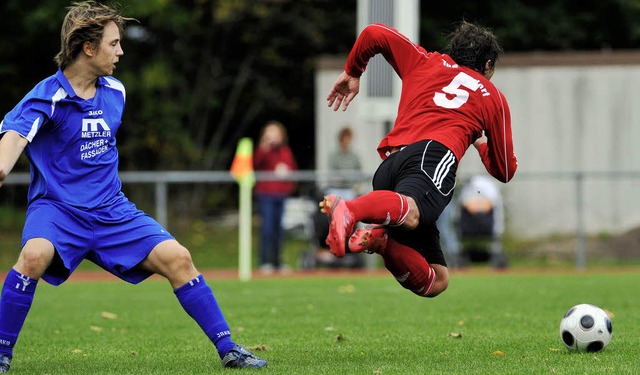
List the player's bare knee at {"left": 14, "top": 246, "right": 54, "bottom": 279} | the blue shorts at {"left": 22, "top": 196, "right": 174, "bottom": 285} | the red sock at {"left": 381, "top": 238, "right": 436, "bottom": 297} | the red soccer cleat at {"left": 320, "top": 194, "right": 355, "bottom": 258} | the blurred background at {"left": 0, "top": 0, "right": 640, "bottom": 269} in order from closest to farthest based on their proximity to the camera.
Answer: the red soccer cleat at {"left": 320, "top": 194, "right": 355, "bottom": 258}, the player's bare knee at {"left": 14, "top": 246, "right": 54, "bottom": 279}, the blue shorts at {"left": 22, "top": 196, "right": 174, "bottom": 285}, the red sock at {"left": 381, "top": 238, "right": 436, "bottom": 297}, the blurred background at {"left": 0, "top": 0, "right": 640, "bottom": 269}

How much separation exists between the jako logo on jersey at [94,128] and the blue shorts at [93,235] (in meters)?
0.40

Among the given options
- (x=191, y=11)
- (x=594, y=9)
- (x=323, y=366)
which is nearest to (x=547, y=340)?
(x=323, y=366)

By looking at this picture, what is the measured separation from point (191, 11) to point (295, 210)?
804 cm

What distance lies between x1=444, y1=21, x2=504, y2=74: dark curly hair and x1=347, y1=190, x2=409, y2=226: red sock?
111cm

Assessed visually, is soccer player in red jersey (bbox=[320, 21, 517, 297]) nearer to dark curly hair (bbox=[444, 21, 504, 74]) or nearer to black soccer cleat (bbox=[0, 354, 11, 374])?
dark curly hair (bbox=[444, 21, 504, 74])

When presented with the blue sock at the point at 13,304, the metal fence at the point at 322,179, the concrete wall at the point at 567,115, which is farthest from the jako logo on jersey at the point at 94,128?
the concrete wall at the point at 567,115

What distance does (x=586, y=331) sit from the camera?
703 cm

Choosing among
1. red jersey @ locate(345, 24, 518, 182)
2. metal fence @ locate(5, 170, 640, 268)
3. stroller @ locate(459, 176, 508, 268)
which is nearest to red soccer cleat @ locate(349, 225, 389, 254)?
red jersey @ locate(345, 24, 518, 182)

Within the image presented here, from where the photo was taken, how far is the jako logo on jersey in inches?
253

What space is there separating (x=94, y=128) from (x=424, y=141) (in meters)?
1.86

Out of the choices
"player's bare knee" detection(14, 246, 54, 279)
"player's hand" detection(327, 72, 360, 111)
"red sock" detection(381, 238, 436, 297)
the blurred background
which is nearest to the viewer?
"player's bare knee" detection(14, 246, 54, 279)

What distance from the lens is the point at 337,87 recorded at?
720 centimetres

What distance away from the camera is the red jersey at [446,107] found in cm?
671

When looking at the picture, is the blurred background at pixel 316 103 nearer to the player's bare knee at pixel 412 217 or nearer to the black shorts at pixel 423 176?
the black shorts at pixel 423 176
